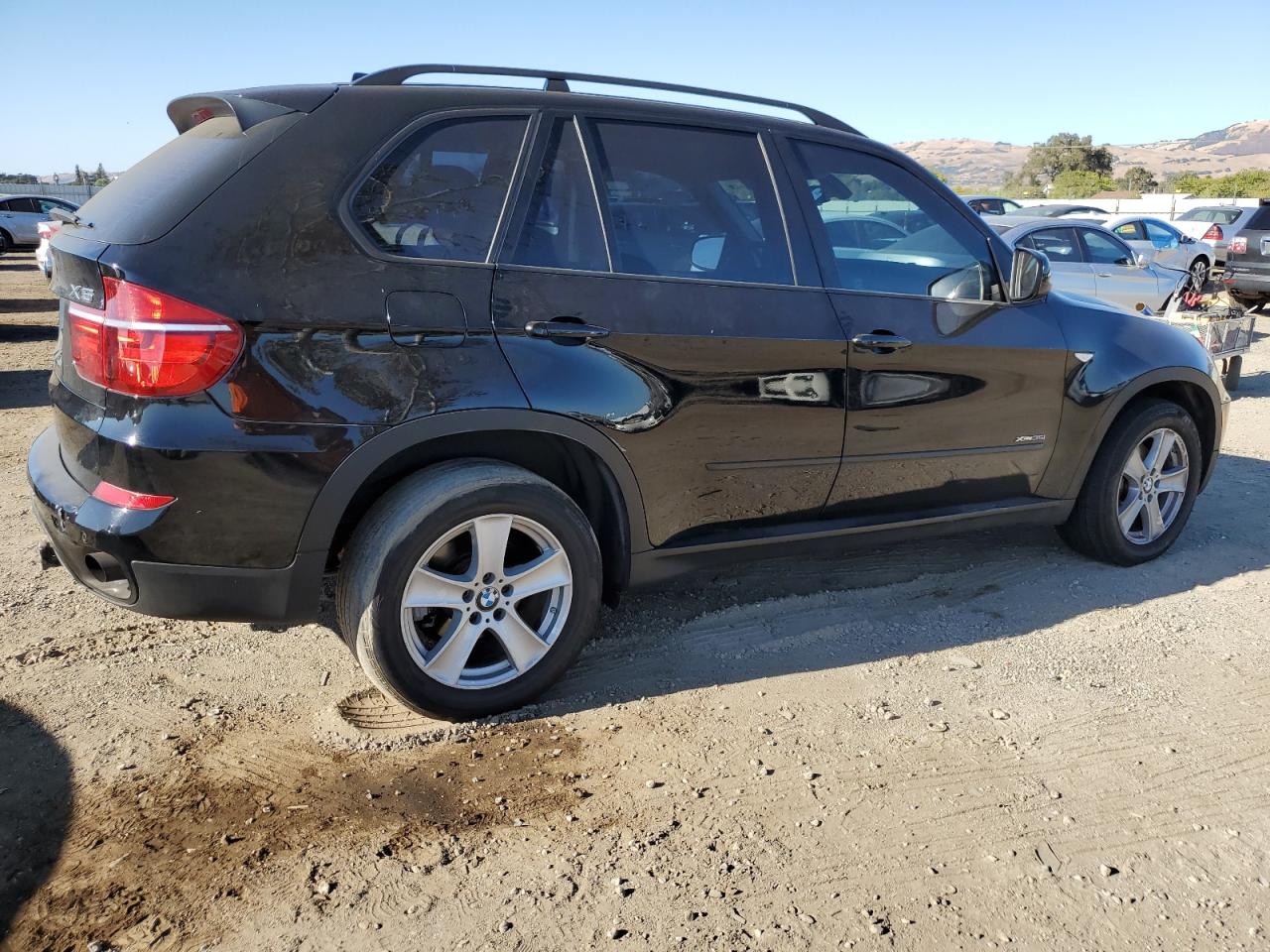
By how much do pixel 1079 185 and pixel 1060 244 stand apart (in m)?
53.2

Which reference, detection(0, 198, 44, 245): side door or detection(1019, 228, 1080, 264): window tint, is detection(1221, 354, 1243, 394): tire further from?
detection(0, 198, 44, 245): side door

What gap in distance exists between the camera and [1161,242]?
17.3 metres

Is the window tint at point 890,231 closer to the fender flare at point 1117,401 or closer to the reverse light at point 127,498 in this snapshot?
the fender flare at point 1117,401

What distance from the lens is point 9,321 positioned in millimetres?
13867

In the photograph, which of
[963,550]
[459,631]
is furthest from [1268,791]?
[459,631]

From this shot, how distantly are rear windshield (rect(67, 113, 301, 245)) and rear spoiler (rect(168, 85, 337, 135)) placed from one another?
27mm

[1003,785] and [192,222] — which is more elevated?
[192,222]

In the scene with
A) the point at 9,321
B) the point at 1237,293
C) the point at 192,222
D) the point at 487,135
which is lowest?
the point at 9,321

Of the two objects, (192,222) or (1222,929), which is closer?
(1222,929)

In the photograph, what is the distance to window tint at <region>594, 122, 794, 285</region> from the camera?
11.1 ft

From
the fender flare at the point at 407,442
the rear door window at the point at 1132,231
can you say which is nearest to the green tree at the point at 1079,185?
the rear door window at the point at 1132,231

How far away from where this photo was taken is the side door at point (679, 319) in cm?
318

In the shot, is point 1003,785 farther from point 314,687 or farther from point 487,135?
point 487,135

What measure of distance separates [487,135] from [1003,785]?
2.50 metres
